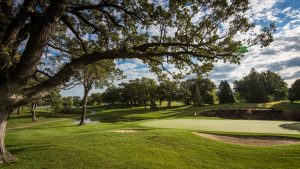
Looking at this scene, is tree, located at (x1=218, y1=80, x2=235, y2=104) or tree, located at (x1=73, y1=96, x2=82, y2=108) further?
tree, located at (x1=73, y1=96, x2=82, y2=108)

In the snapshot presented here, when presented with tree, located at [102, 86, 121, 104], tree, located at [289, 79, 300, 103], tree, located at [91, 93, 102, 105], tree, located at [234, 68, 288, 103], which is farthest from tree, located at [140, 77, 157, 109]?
tree, located at [91, 93, 102, 105]

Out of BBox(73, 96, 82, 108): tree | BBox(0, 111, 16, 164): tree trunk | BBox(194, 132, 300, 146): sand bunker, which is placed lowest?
Answer: BBox(194, 132, 300, 146): sand bunker

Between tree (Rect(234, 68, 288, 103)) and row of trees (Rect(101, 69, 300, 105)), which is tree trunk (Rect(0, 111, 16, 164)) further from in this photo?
tree (Rect(234, 68, 288, 103))

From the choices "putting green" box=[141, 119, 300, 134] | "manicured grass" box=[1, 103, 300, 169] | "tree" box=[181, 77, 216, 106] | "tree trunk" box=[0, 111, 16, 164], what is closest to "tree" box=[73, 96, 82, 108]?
"tree" box=[181, 77, 216, 106]

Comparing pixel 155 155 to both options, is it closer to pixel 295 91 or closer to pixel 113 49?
pixel 113 49

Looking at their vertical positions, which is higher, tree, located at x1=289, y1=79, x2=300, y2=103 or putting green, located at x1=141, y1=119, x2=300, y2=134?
tree, located at x1=289, y1=79, x2=300, y2=103

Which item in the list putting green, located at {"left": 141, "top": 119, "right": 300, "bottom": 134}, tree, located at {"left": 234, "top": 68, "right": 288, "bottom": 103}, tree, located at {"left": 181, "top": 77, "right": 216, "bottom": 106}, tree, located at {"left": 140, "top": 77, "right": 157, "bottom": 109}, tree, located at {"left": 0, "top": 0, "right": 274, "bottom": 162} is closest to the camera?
tree, located at {"left": 0, "top": 0, "right": 274, "bottom": 162}

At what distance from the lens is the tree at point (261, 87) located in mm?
66600

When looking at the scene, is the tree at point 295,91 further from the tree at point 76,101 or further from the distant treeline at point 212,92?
the tree at point 76,101

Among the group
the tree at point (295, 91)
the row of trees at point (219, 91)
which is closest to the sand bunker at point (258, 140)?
the row of trees at point (219, 91)

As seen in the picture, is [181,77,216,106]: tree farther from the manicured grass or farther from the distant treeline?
the manicured grass

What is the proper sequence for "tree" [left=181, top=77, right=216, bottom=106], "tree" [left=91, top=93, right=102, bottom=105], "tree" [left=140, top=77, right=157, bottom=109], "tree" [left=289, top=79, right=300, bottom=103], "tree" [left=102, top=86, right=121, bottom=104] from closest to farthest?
"tree" [left=289, top=79, right=300, bottom=103] → "tree" [left=181, top=77, right=216, bottom=106] → "tree" [left=140, top=77, right=157, bottom=109] → "tree" [left=102, top=86, right=121, bottom=104] → "tree" [left=91, top=93, right=102, bottom=105]

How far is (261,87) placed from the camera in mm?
66625

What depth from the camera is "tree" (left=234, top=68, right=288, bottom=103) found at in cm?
6660
